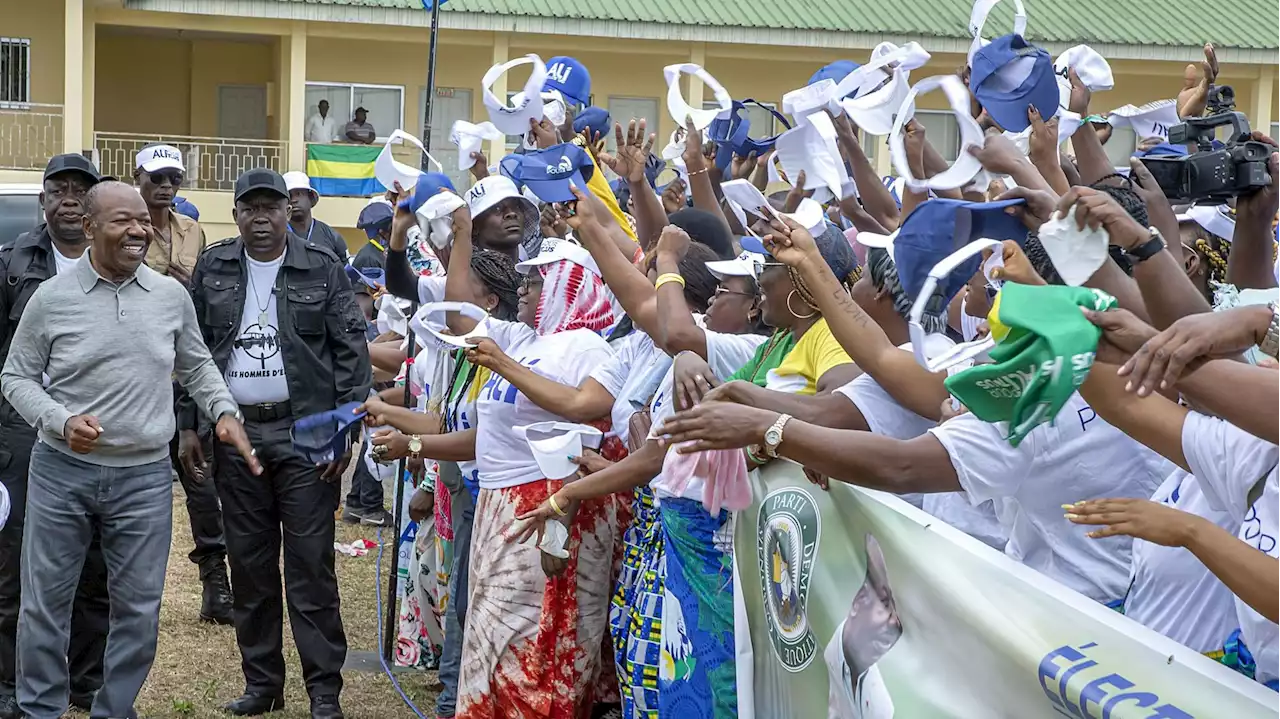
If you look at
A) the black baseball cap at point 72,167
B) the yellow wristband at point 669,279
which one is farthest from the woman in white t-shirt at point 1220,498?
the black baseball cap at point 72,167

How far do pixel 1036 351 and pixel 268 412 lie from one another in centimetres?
459

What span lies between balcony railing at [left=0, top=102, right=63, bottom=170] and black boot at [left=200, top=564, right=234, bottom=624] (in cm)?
1632

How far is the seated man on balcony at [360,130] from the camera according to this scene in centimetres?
2336

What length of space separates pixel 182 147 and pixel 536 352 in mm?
20388

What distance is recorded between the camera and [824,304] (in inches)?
149

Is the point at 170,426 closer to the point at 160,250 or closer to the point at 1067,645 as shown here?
the point at 160,250

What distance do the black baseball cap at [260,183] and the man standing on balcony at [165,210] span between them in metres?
1.23

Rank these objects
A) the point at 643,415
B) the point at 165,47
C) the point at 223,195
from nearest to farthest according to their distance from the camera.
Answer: the point at 643,415 → the point at 223,195 → the point at 165,47

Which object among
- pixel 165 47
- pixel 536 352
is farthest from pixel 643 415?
pixel 165 47

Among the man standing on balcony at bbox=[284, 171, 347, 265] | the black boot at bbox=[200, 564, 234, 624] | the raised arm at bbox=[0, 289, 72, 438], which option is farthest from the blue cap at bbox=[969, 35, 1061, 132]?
the man standing on balcony at bbox=[284, 171, 347, 265]

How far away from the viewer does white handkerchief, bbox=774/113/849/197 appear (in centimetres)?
527

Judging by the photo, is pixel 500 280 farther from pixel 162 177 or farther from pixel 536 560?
pixel 162 177

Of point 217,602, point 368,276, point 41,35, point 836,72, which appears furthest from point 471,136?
point 41,35

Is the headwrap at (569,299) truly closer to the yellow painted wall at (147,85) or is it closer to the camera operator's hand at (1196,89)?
the camera operator's hand at (1196,89)
